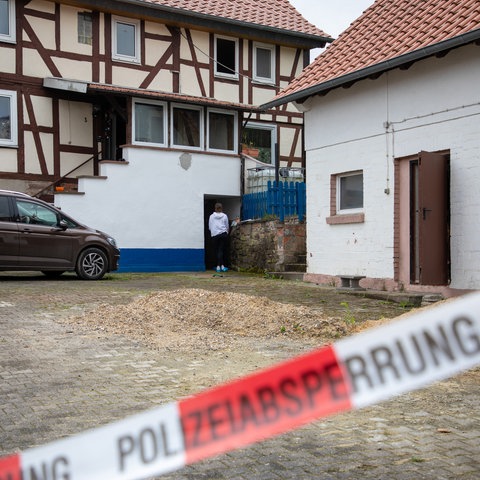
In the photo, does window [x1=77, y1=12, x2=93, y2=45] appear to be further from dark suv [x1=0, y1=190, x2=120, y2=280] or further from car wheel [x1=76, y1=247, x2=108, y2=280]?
car wheel [x1=76, y1=247, x2=108, y2=280]

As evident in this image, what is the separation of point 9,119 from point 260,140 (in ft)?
29.1

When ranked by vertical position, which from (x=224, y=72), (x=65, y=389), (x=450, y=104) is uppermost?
(x=224, y=72)

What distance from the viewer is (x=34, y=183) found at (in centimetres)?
2047

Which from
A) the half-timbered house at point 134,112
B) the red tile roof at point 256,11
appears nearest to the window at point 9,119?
the half-timbered house at point 134,112

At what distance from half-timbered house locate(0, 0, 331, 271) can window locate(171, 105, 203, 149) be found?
0.03 metres

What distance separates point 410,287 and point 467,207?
6.24 feet

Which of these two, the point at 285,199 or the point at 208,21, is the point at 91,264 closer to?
the point at 285,199

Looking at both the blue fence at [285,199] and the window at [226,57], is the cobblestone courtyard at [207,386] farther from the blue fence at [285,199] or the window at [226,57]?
the window at [226,57]

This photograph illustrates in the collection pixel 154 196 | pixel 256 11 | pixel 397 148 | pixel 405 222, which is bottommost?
pixel 405 222

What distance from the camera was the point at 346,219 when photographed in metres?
14.4

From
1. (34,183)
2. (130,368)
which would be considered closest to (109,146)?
(34,183)

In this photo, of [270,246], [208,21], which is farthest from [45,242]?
[208,21]

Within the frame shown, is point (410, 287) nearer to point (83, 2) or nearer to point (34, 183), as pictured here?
point (34, 183)

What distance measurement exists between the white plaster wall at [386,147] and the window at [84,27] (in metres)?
8.92
